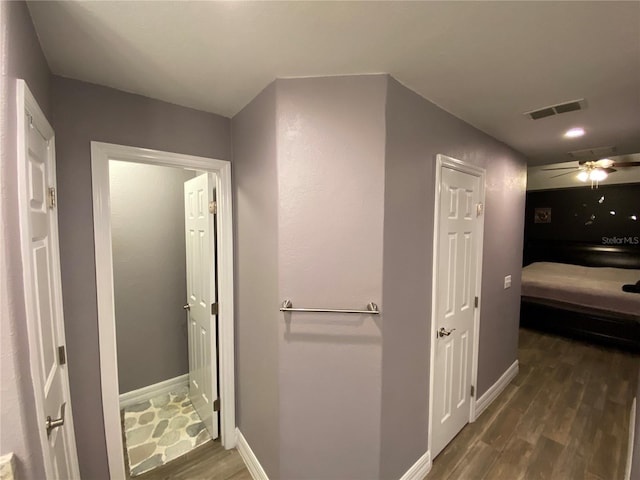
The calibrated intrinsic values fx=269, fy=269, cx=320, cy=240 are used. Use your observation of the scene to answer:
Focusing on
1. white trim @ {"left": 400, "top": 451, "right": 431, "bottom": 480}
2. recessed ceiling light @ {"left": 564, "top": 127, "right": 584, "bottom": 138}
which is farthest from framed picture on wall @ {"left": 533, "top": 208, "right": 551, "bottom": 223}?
white trim @ {"left": 400, "top": 451, "right": 431, "bottom": 480}

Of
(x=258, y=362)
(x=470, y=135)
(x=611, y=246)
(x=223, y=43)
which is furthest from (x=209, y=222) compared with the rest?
(x=611, y=246)

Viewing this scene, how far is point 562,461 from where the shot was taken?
1879 mm

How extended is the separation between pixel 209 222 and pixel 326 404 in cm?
141

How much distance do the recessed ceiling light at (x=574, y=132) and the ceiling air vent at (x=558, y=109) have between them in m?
0.50

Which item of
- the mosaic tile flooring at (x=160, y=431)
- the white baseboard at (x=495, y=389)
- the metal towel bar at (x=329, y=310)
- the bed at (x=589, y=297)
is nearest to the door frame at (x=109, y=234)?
the mosaic tile flooring at (x=160, y=431)

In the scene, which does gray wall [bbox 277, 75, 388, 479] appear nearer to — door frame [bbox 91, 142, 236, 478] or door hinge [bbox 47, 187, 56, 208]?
door frame [bbox 91, 142, 236, 478]

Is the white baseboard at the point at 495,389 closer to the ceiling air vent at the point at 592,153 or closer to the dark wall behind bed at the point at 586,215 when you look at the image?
the ceiling air vent at the point at 592,153

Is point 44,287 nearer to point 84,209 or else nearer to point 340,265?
point 84,209

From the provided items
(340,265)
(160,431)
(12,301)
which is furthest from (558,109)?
(160,431)

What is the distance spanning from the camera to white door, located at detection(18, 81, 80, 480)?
32.8 inches

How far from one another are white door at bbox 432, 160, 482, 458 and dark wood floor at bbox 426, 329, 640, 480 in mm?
167

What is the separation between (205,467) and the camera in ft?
6.06

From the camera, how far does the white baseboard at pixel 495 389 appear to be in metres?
2.35

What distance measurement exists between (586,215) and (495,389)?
5.01 m
